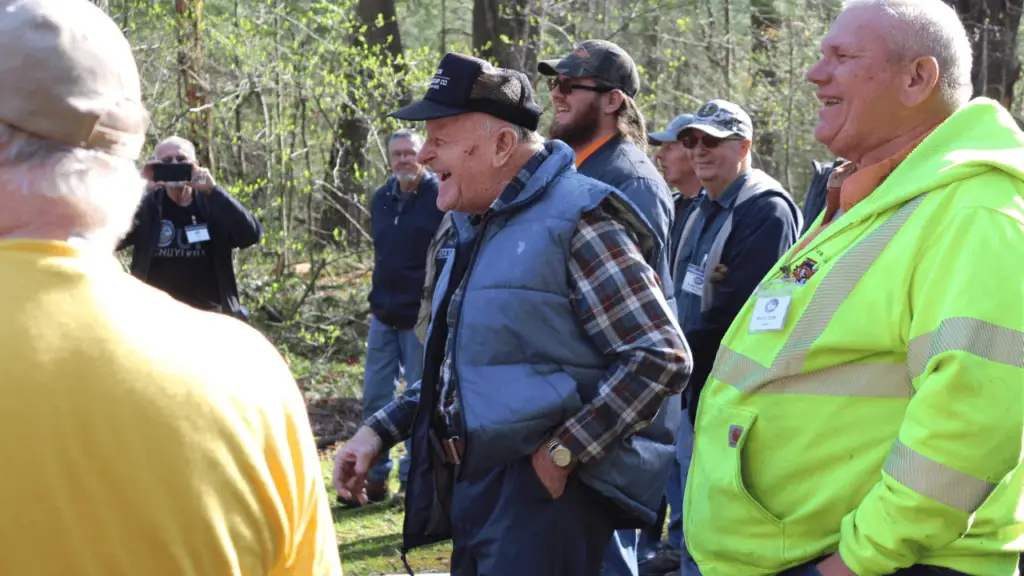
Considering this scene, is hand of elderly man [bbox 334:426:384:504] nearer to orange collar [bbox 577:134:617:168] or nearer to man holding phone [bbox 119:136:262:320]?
orange collar [bbox 577:134:617:168]

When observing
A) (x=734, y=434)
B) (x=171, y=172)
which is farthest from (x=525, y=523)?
(x=171, y=172)

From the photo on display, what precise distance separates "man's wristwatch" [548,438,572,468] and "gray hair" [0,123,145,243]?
1.59 m

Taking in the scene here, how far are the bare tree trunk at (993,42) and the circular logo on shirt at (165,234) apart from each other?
672 cm

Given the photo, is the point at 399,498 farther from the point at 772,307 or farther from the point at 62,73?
the point at 62,73

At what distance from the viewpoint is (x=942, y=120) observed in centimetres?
228

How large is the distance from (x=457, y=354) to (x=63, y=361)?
161 cm

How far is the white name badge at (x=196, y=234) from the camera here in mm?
6555

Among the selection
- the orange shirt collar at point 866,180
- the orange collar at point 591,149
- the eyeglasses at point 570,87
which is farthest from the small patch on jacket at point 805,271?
the eyeglasses at point 570,87

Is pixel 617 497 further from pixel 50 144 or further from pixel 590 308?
pixel 50 144

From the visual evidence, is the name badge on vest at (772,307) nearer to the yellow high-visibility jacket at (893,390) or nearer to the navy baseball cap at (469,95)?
the yellow high-visibility jacket at (893,390)

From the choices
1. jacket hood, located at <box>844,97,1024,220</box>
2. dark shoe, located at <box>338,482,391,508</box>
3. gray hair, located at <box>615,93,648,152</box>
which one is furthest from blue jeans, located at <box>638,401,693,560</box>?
jacket hood, located at <box>844,97,1024,220</box>

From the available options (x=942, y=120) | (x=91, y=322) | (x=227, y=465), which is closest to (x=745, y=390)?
(x=942, y=120)

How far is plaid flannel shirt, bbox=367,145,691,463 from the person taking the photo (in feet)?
9.14

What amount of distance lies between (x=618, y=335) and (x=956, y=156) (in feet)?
3.42
